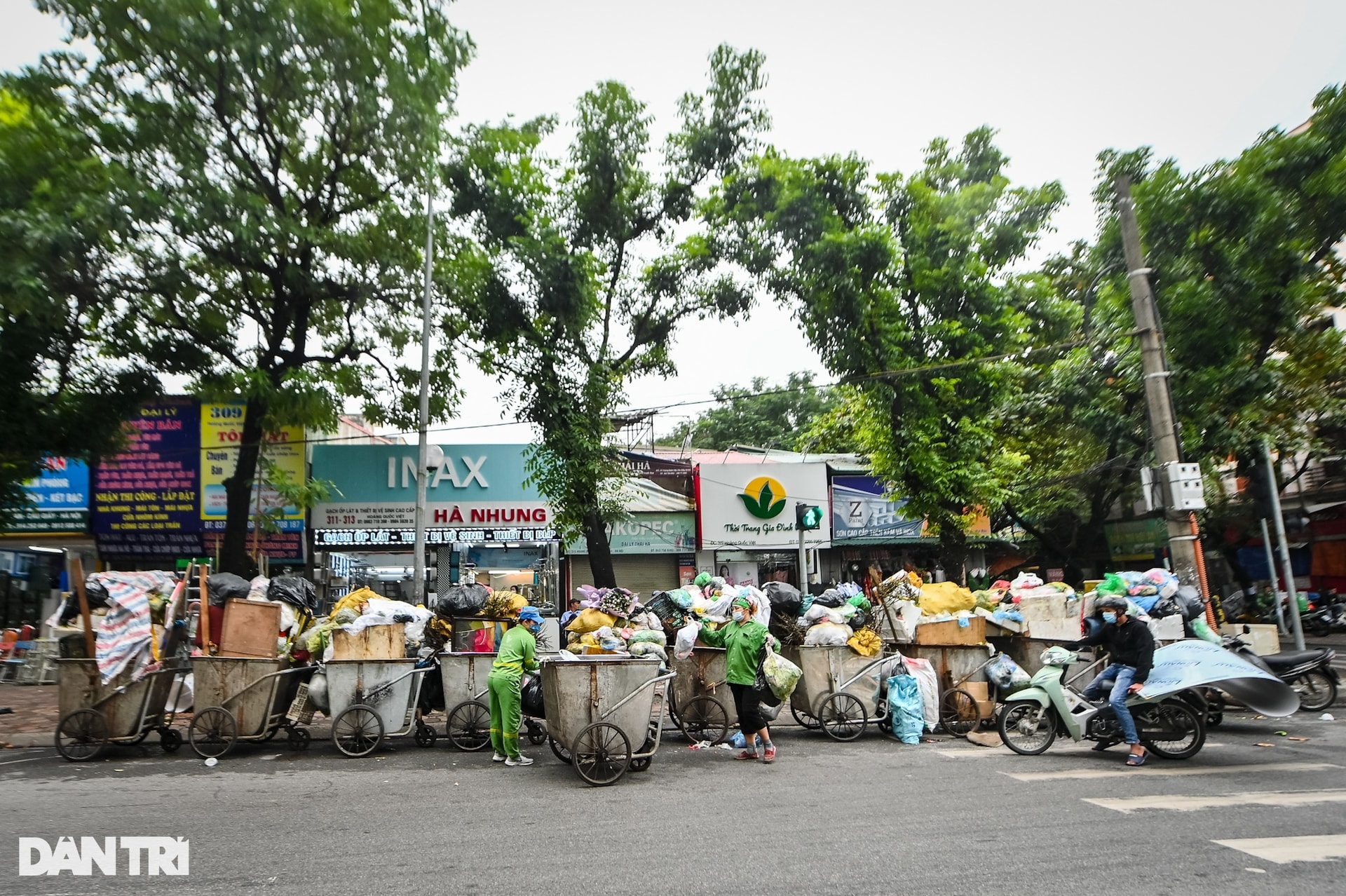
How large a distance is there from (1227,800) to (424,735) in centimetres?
771

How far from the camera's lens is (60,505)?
2041 cm

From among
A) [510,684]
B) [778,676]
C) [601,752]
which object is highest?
[510,684]

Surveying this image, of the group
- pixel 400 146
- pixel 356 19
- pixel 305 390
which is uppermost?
pixel 356 19

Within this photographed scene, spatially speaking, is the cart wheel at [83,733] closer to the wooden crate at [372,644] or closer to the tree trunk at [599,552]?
the wooden crate at [372,644]

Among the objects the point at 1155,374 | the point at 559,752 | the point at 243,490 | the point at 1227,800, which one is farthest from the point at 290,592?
the point at 1155,374

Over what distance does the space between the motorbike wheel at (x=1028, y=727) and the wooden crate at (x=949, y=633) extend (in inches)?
60.5

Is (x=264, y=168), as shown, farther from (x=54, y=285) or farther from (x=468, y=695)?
(x=468, y=695)

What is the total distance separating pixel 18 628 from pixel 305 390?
10969 millimetres

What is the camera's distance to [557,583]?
21938 millimetres

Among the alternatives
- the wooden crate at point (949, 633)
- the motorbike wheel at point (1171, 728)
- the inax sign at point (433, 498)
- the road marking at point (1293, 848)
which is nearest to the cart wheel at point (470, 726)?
the wooden crate at point (949, 633)

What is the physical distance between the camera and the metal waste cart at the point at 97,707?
924 centimetres

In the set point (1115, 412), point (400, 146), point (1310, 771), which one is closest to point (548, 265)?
point (400, 146)

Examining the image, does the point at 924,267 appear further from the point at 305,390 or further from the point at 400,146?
the point at 305,390

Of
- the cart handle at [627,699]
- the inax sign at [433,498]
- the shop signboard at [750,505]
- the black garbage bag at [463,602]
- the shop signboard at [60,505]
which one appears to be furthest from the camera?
the shop signboard at [750,505]
